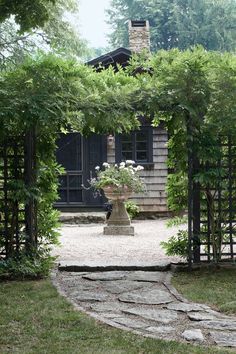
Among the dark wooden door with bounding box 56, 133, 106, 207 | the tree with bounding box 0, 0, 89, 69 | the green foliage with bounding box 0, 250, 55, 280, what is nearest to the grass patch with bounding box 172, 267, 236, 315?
the green foliage with bounding box 0, 250, 55, 280

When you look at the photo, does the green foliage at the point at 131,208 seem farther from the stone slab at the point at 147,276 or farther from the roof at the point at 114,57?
the stone slab at the point at 147,276

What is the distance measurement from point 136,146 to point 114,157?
29.3 inches

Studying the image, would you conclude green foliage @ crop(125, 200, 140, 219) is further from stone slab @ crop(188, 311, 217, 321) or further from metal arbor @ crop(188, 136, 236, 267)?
stone slab @ crop(188, 311, 217, 321)

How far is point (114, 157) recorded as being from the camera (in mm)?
15594

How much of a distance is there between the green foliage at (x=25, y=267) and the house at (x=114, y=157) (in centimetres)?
849

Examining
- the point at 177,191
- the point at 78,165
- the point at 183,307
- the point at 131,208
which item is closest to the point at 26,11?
the point at 177,191

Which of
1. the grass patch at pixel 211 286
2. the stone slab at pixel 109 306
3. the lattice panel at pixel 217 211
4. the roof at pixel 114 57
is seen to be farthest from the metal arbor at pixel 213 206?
the roof at pixel 114 57

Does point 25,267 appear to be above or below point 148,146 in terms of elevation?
below

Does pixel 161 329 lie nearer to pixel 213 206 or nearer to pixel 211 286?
pixel 211 286

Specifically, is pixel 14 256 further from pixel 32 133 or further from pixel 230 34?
pixel 230 34

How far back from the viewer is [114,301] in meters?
5.54

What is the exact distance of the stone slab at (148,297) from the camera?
548cm

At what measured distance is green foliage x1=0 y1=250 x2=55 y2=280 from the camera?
21.6 ft

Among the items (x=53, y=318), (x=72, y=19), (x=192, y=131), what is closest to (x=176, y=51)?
(x=192, y=131)
